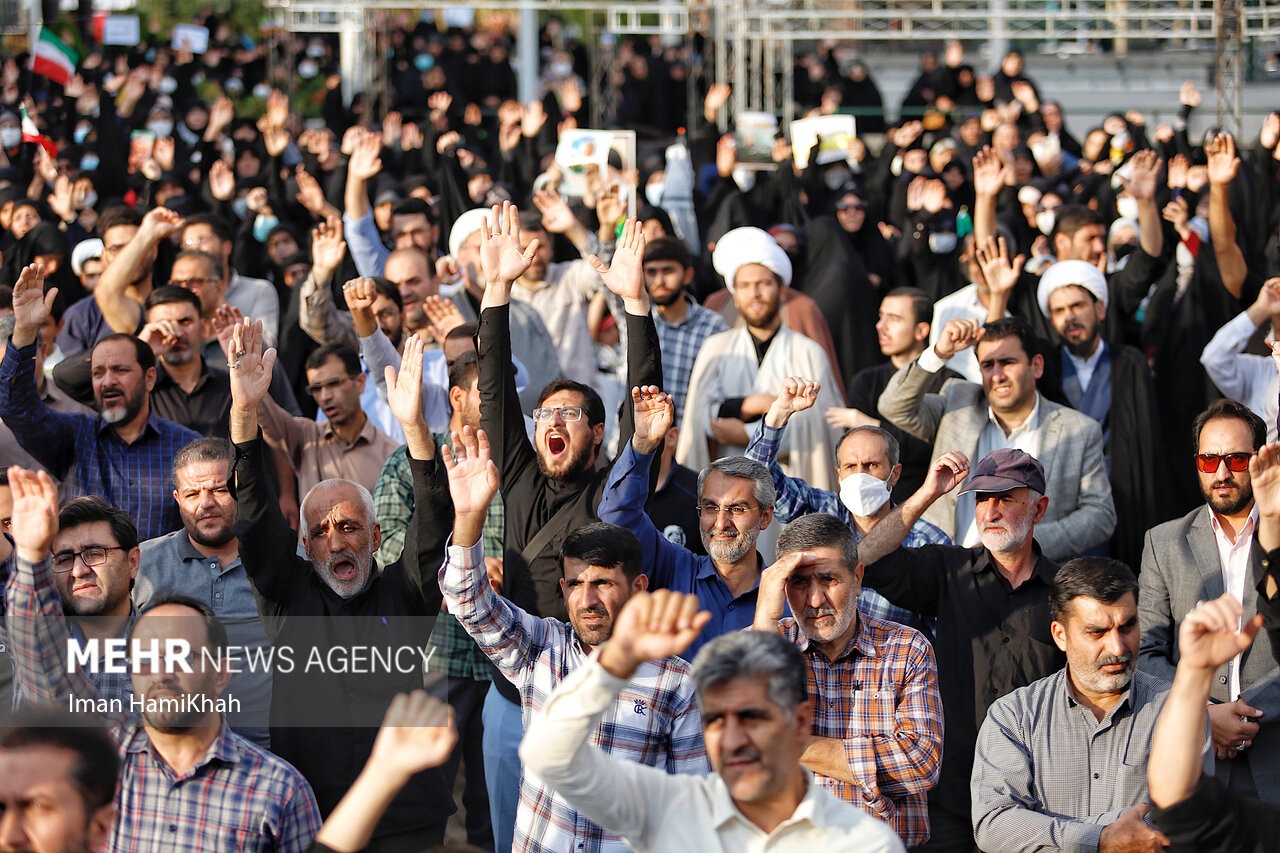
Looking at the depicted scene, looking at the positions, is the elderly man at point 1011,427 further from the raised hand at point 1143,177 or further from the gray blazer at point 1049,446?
the raised hand at point 1143,177

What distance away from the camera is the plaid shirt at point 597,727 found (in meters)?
4.02

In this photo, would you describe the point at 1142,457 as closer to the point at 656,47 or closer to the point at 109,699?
the point at 109,699

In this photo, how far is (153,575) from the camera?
16.1 ft

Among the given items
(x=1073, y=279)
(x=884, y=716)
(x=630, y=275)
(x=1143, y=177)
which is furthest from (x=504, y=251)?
(x=1143, y=177)

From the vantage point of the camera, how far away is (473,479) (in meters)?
4.27

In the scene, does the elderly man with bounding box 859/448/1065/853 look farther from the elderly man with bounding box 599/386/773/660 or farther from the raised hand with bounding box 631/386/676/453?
the raised hand with bounding box 631/386/676/453

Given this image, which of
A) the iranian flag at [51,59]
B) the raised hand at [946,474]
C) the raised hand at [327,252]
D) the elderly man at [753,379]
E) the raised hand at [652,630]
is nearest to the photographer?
the raised hand at [652,630]

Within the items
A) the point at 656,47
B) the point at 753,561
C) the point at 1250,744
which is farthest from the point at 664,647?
Answer: the point at 656,47

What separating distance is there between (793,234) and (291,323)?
2874 millimetres

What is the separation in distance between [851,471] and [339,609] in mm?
1827

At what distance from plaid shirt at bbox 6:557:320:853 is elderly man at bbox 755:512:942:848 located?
4.10ft

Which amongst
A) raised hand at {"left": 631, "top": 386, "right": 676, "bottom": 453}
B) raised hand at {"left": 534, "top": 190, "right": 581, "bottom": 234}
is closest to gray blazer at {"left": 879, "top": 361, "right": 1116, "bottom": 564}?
raised hand at {"left": 631, "top": 386, "right": 676, "bottom": 453}

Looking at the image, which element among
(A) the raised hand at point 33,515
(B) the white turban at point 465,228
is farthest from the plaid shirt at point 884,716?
(B) the white turban at point 465,228

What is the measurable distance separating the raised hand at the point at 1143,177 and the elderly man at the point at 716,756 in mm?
5068
